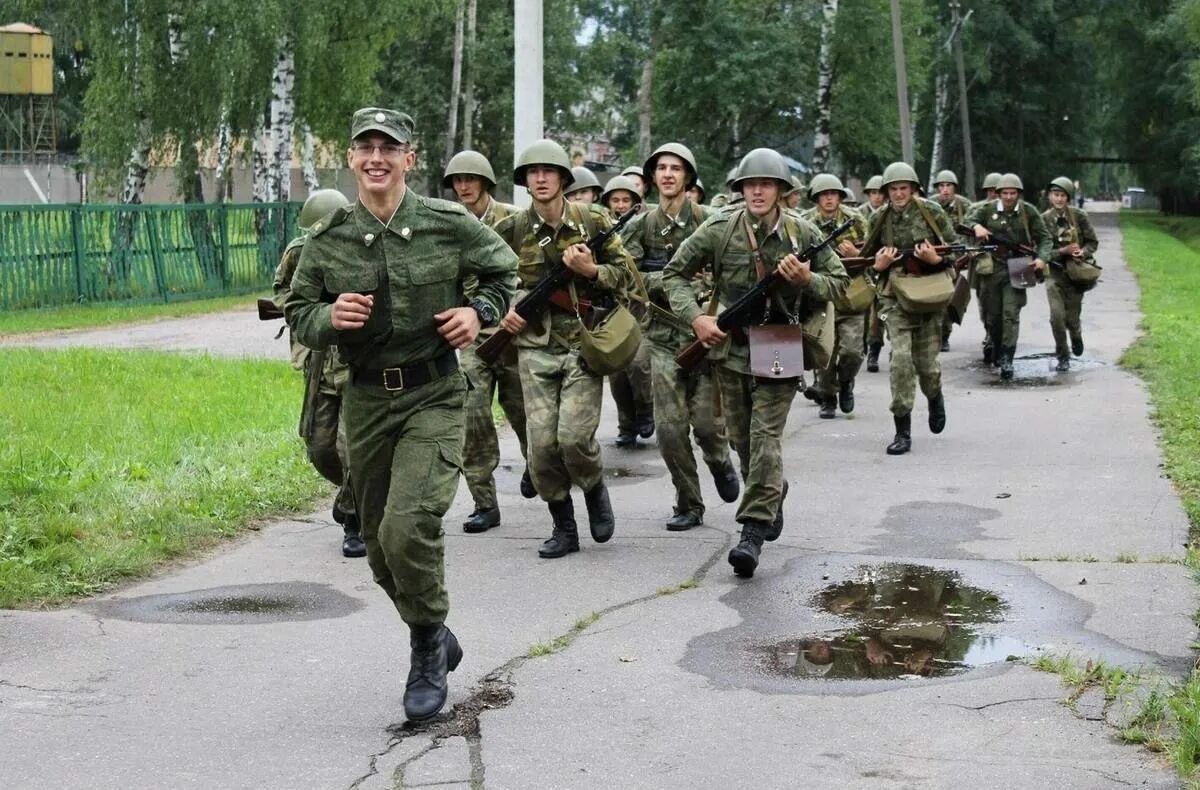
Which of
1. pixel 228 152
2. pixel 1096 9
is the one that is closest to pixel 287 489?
pixel 228 152

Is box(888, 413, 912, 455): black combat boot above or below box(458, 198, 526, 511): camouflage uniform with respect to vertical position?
below

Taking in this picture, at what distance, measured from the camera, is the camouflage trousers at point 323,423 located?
27.7ft

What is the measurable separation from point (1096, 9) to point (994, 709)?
61.1 m

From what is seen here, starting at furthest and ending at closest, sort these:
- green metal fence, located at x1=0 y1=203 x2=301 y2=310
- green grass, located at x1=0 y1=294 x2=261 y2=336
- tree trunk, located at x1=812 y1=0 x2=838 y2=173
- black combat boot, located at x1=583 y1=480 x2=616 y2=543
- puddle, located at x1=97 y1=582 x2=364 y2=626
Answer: tree trunk, located at x1=812 y1=0 x2=838 y2=173, green metal fence, located at x1=0 y1=203 x2=301 y2=310, green grass, located at x1=0 y1=294 x2=261 y2=336, black combat boot, located at x1=583 y1=480 x2=616 y2=543, puddle, located at x1=97 y1=582 x2=364 y2=626

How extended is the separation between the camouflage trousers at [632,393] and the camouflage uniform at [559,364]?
12.2 feet

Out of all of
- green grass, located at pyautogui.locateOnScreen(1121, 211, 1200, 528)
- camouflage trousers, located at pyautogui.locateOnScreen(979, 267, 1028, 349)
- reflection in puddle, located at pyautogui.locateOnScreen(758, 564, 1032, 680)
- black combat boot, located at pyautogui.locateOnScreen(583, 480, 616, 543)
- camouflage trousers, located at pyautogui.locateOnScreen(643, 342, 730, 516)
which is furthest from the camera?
camouflage trousers, located at pyautogui.locateOnScreen(979, 267, 1028, 349)

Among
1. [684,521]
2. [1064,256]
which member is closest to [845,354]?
[1064,256]

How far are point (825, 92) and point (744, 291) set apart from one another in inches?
1421

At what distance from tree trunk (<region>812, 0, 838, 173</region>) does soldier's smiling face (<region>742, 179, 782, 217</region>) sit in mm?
35129

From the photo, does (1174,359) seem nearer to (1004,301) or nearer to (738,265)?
(1004,301)

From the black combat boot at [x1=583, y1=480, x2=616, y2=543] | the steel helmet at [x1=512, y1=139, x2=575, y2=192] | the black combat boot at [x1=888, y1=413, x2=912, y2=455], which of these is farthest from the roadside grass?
the black combat boot at [x1=888, y1=413, x2=912, y2=455]

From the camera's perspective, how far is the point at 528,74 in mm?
14672

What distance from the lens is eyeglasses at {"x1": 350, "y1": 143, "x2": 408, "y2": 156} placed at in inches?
221

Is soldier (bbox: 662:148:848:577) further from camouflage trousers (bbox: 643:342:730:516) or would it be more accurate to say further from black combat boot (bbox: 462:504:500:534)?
black combat boot (bbox: 462:504:500:534)
